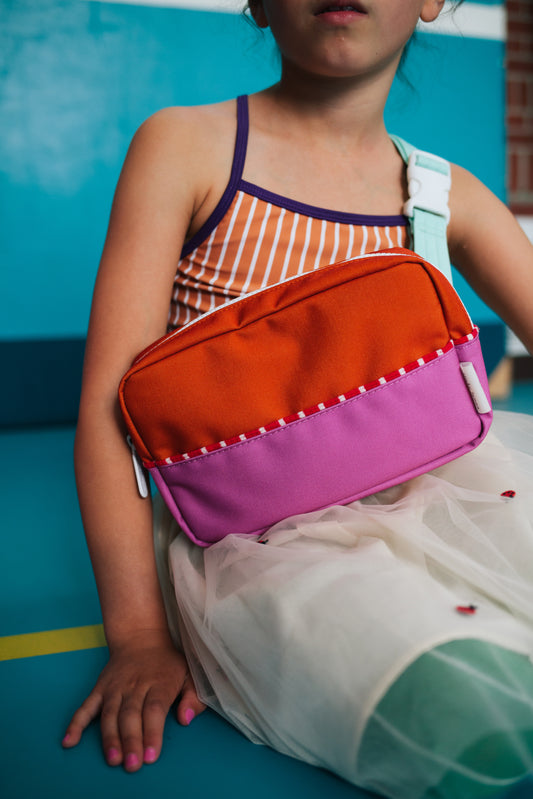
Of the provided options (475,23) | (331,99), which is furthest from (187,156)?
(475,23)

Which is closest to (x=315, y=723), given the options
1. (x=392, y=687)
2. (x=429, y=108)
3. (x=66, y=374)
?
(x=392, y=687)

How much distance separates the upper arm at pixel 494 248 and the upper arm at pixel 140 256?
1.13 ft

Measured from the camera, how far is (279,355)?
0.52 metres

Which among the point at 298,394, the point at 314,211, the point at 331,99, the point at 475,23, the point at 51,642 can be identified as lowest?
the point at 51,642

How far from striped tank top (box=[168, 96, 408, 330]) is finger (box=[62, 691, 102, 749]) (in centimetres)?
36

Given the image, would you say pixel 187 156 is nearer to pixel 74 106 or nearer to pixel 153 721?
pixel 153 721

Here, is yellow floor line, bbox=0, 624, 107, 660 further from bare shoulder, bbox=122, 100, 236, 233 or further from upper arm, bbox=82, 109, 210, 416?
bare shoulder, bbox=122, 100, 236, 233

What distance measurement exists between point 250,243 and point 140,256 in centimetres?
11

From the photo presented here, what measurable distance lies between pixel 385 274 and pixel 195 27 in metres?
1.45

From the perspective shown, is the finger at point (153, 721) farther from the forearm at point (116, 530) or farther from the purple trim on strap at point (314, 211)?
the purple trim on strap at point (314, 211)

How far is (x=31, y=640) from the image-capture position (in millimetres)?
665

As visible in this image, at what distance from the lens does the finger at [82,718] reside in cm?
48

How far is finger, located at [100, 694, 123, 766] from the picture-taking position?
0.46m

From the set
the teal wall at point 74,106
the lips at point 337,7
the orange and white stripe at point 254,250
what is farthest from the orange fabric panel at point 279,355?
the teal wall at point 74,106
